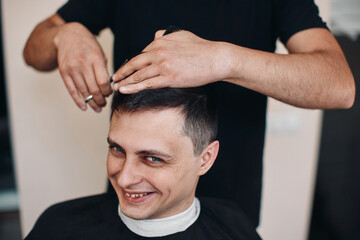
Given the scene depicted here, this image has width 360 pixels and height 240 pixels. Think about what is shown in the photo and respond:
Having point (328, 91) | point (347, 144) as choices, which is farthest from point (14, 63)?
point (347, 144)

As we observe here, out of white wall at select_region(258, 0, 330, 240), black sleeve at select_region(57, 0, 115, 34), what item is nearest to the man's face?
black sleeve at select_region(57, 0, 115, 34)

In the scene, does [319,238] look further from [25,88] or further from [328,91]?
[25,88]

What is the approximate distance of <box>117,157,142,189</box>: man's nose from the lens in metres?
0.91

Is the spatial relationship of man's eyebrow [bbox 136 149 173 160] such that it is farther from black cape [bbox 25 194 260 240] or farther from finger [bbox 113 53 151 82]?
black cape [bbox 25 194 260 240]

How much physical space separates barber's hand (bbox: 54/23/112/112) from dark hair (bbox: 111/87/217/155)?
7 centimetres

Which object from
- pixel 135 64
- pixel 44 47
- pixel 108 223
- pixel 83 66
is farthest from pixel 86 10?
pixel 108 223

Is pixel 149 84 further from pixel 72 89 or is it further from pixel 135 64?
pixel 72 89

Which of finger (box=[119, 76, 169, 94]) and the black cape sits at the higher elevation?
finger (box=[119, 76, 169, 94])

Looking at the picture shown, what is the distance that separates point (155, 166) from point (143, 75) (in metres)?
0.28

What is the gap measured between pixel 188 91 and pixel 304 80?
13.5 inches

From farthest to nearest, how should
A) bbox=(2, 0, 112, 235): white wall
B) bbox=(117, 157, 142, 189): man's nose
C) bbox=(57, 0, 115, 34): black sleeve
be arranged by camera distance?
bbox=(2, 0, 112, 235): white wall < bbox=(57, 0, 115, 34): black sleeve < bbox=(117, 157, 142, 189): man's nose

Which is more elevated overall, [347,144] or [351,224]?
A: [347,144]

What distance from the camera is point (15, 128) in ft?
6.28

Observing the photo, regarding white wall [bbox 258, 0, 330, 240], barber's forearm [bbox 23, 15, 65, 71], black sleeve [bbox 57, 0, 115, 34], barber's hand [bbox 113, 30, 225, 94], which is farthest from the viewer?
white wall [bbox 258, 0, 330, 240]
